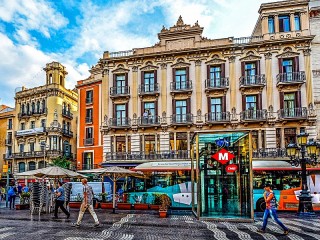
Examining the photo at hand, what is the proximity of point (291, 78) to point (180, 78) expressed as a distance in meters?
10.5

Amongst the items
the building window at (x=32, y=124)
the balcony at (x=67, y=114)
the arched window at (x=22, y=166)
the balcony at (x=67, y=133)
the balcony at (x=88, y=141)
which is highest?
the balcony at (x=67, y=114)

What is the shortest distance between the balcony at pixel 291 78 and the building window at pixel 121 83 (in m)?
15.2

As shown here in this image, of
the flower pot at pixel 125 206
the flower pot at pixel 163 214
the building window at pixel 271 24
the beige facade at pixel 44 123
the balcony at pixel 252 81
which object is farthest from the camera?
the beige facade at pixel 44 123

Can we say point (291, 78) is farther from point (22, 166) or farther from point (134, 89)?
point (22, 166)

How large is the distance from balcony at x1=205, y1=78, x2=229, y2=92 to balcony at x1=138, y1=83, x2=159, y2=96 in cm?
501

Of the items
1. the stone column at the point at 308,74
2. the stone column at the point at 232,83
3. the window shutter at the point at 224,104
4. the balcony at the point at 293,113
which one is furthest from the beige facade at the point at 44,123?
the stone column at the point at 308,74

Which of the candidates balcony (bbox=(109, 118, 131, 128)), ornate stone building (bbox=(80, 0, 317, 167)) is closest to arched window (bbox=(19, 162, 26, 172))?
ornate stone building (bbox=(80, 0, 317, 167))

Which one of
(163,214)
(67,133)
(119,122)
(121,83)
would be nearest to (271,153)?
(119,122)

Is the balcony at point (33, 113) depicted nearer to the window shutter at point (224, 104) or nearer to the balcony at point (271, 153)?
the window shutter at point (224, 104)

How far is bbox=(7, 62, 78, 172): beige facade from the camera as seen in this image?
5175 centimetres

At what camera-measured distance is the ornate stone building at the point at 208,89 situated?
31.2 m

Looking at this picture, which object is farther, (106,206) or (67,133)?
(67,133)

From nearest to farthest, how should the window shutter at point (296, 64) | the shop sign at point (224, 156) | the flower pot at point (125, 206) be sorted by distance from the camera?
the shop sign at point (224, 156) → the flower pot at point (125, 206) → the window shutter at point (296, 64)

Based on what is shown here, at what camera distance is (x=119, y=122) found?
34469mm
